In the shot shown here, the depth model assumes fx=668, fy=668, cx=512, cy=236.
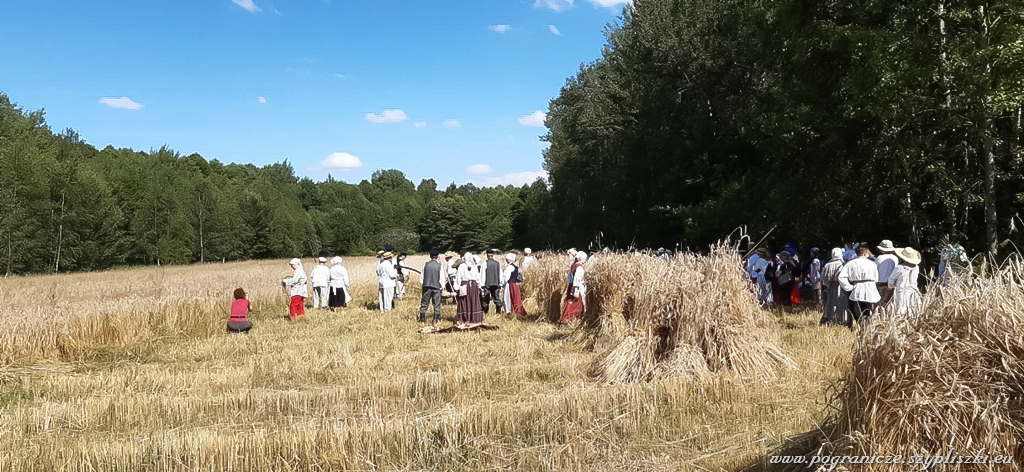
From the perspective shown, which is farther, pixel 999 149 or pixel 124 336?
pixel 999 149

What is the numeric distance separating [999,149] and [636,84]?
24689 millimetres

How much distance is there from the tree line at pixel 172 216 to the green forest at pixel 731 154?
21 cm

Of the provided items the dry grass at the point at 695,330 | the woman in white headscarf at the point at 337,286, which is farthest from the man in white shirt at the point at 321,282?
the dry grass at the point at 695,330

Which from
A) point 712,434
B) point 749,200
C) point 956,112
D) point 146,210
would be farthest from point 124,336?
point 146,210

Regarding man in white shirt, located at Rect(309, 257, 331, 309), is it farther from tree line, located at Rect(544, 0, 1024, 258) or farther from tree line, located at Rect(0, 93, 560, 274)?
tree line, located at Rect(0, 93, 560, 274)

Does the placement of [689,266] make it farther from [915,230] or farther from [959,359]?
[915,230]

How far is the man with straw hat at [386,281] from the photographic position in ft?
56.1

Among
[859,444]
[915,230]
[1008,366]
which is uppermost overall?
[915,230]

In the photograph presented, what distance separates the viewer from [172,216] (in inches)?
2319

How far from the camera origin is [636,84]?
40.6m

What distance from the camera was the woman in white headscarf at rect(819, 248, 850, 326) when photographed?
11.6 m

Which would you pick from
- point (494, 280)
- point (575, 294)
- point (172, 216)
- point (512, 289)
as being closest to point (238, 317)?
point (494, 280)

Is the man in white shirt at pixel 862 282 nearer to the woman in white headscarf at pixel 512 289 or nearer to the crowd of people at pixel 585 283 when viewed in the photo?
the crowd of people at pixel 585 283

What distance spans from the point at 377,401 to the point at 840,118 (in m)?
16.2
